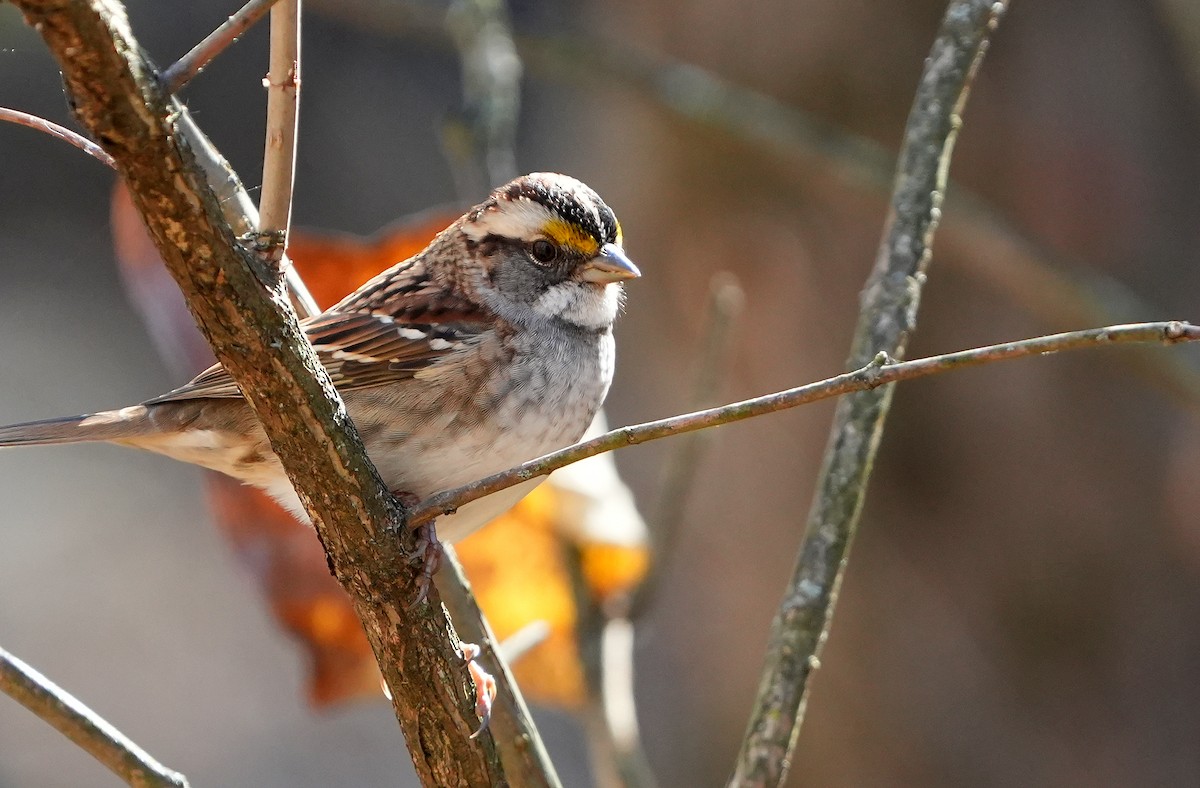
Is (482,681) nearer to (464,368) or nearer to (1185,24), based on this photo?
(464,368)

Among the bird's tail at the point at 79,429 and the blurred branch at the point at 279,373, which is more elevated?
the bird's tail at the point at 79,429

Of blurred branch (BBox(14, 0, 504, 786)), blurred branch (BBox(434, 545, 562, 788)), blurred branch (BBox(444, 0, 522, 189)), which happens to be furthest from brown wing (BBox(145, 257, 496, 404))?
blurred branch (BBox(14, 0, 504, 786))

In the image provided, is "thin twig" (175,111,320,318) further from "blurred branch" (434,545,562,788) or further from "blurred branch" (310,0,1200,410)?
"blurred branch" (310,0,1200,410)

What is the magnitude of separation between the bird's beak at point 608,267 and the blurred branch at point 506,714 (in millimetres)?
593

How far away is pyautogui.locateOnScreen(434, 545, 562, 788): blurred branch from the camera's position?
1963 mm

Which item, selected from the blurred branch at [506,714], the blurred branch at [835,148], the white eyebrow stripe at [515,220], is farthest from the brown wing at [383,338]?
the blurred branch at [835,148]

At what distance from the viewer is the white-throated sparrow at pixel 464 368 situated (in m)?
2.12

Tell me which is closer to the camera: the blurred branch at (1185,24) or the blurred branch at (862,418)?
the blurred branch at (862,418)

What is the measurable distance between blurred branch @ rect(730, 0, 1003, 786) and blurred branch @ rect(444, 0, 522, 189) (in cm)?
121

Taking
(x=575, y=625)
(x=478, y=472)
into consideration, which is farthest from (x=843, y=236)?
(x=478, y=472)

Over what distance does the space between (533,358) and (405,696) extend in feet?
2.68

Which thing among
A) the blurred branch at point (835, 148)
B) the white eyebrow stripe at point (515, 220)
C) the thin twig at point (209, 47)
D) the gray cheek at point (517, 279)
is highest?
the blurred branch at point (835, 148)

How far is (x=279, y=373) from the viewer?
130 cm

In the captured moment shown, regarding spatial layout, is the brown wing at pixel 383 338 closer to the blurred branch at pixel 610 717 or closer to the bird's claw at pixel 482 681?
the bird's claw at pixel 482 681
